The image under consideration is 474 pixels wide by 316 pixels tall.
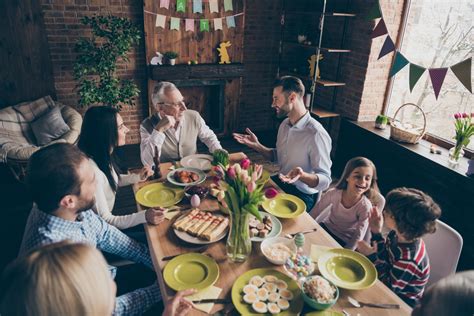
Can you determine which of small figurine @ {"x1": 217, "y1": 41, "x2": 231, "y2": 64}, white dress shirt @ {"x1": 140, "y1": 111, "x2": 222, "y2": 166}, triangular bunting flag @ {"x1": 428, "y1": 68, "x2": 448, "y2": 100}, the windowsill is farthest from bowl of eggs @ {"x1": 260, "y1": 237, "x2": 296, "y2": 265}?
small figurine @ {"x1": 217, "y1": 41, "x2": 231, "y2": 64}

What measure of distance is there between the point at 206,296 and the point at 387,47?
3.37 m

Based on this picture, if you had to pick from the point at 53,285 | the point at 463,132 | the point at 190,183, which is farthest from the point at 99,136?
the point at 463,132

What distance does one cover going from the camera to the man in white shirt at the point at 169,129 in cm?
262

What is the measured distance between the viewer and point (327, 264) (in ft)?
5.01

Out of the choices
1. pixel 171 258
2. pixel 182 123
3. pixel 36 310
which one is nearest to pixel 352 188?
pixel 171 258

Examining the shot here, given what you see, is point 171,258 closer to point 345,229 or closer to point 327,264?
point 327,264

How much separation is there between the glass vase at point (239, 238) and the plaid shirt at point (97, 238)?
0.41 metres

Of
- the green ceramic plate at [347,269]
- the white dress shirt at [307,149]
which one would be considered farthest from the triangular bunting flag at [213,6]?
the green ceramic plate at [347,269]

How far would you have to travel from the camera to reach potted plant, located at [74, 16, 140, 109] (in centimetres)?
405

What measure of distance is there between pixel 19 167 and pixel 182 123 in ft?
6.85

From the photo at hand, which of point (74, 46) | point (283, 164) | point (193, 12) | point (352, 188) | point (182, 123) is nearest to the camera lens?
point (352, 188)

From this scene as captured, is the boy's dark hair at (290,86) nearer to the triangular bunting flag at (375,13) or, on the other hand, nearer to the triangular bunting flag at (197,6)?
the triangular bunting flag at (375,13)

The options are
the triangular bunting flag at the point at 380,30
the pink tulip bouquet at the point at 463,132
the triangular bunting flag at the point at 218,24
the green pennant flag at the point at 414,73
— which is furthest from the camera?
the triangular bunting flag at the point at 218,24

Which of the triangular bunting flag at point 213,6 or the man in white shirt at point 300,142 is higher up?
the triangular bunting flag at point 213,6
